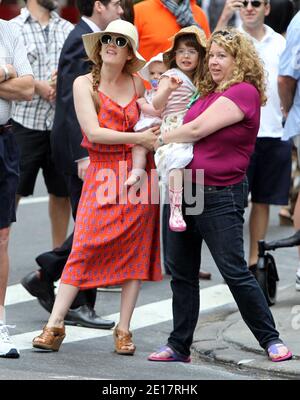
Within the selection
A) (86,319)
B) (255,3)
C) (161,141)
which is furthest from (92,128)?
(255,3)

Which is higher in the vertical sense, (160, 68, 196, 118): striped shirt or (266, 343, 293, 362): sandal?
(160, 68, 196, 118): striped shirt

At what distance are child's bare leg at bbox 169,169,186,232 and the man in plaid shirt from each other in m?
2.78

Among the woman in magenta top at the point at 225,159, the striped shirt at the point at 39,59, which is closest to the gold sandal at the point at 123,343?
the woman in magenta top at the point at 225,159

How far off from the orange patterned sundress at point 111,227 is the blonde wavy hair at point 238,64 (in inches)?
25.1

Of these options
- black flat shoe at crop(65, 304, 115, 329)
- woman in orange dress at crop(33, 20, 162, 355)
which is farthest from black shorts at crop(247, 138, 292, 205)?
woman in orange dress at crop(33, 20, 162, 355)

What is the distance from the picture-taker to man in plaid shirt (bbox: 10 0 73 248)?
31.5 feet

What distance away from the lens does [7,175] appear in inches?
288

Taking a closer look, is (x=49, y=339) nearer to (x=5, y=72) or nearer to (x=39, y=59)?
(x=5, y=72)

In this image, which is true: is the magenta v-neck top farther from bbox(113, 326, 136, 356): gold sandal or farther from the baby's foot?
bbox(113, 326, 136, 356): gold sandal

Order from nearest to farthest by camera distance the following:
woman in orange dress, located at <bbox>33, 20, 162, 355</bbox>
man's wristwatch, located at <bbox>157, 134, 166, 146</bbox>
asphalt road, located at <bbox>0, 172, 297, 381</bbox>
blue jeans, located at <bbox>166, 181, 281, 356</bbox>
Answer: asphalt road, located at <bbox>0, 172, 297, 381</bbox>
blue jeans, located at <bbox>166, 181, 281, 356</bbox>
man's wristwatch, located at <bbox>157, 134, 166, 146</bbox>
woman in orange dress, located at <bbox>33, 20, 162, 355</bbox>

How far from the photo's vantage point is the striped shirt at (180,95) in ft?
23.2

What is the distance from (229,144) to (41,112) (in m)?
3.05

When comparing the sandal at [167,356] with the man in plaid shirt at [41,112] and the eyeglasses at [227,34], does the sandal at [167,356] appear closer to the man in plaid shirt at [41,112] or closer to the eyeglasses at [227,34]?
the eyeglasses at [227,34]

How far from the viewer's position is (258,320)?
7121 millimetres
